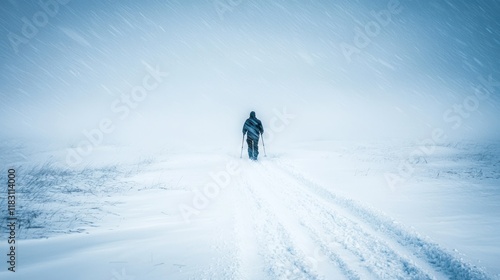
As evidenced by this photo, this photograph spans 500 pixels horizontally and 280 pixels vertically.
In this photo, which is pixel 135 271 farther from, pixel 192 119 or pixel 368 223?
pixel 192 119

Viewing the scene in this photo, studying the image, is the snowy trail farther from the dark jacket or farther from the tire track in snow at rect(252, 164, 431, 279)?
the dark jacket

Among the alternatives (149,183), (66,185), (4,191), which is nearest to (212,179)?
(149,183)

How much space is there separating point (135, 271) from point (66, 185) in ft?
20.5

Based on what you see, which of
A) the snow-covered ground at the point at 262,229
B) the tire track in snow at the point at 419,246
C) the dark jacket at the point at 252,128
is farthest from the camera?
the dark jacket at the point at 252,128

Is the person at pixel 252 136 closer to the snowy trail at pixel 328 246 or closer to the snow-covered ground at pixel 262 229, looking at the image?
the snow-covered ground at pixel 262 229

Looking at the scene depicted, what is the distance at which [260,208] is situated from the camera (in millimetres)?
4984

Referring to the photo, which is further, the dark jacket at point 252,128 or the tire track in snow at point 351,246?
the dark jacket at point 252,128

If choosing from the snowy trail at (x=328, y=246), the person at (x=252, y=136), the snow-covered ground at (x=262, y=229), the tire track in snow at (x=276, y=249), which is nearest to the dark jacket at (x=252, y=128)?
the person at (x=252, y=136)

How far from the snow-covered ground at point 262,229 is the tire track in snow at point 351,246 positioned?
0.02 metres

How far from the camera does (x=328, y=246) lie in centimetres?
332

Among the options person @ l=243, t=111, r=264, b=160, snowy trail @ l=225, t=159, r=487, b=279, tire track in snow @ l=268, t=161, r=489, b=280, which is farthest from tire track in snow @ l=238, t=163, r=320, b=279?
person @ l=243, t=111, r=264, b=160

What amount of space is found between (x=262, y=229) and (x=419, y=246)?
232 centimetres

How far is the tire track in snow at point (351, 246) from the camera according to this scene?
272cm

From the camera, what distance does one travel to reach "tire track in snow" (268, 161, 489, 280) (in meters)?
2.65
